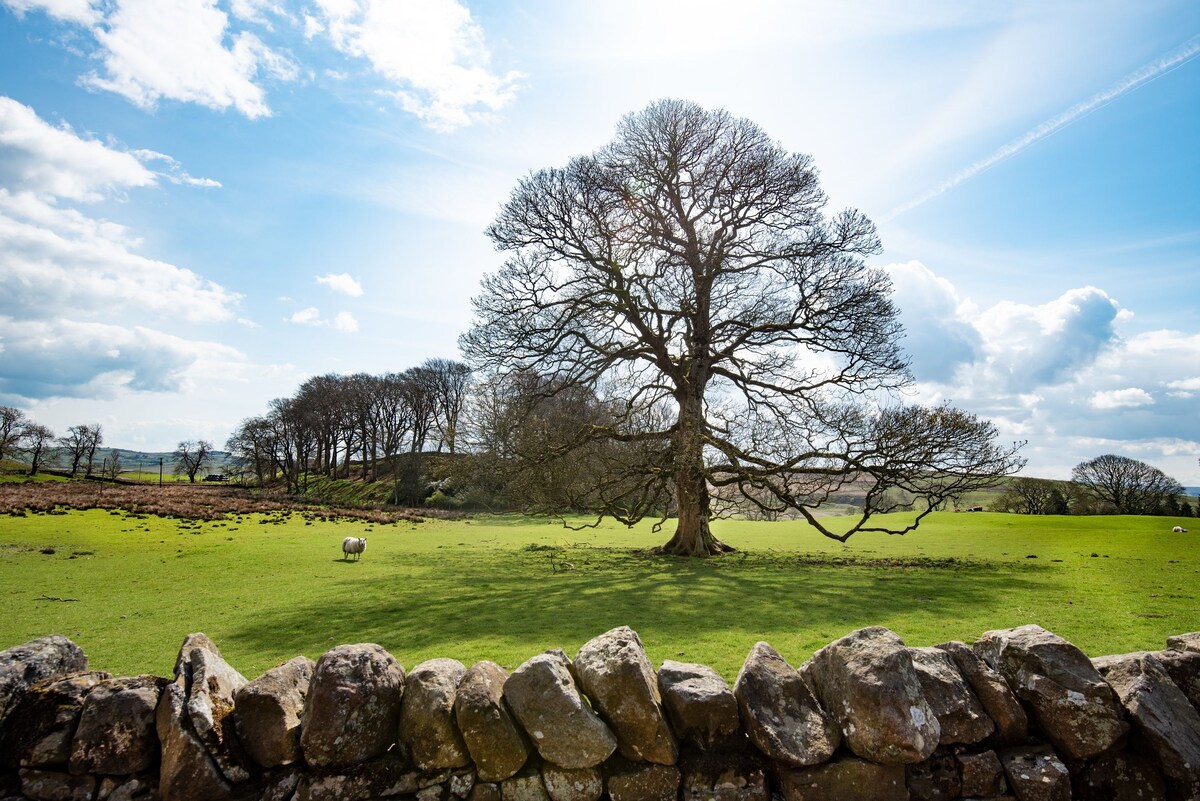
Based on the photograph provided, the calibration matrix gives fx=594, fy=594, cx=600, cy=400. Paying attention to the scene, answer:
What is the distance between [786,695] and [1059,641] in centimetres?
171

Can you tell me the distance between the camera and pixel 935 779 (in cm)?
333

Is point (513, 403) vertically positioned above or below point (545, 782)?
above

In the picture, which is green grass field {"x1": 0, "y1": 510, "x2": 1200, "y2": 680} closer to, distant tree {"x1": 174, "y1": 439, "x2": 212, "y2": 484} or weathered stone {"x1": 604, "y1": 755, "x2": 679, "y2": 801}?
weathered stone {"x1": 604, "y1": 755, "x2": 679, "y2": 801}

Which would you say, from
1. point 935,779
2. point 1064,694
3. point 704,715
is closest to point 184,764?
point 704,715

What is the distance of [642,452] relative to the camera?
1744 cm

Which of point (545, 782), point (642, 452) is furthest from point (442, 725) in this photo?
point (642, 452)

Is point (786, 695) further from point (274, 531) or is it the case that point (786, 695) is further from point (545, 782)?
point (274, 531)

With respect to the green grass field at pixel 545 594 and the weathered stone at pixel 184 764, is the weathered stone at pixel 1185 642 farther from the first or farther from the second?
the weathered stone at pixel 184 764

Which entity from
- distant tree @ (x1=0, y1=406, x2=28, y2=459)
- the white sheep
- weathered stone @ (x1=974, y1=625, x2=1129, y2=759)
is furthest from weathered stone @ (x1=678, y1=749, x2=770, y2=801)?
distant tree @ (x1=0, y1=406, x2=28, y2=459)

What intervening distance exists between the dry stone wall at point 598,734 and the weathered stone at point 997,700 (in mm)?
12

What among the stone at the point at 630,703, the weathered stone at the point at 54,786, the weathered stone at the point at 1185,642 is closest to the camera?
the weathered stone at the point at 54,786

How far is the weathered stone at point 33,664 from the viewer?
336 centimetres

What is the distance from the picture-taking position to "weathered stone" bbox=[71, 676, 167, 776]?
3.22m

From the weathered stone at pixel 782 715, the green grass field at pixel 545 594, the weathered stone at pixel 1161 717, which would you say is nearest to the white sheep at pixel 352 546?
the green grass field at pixel 545 594
